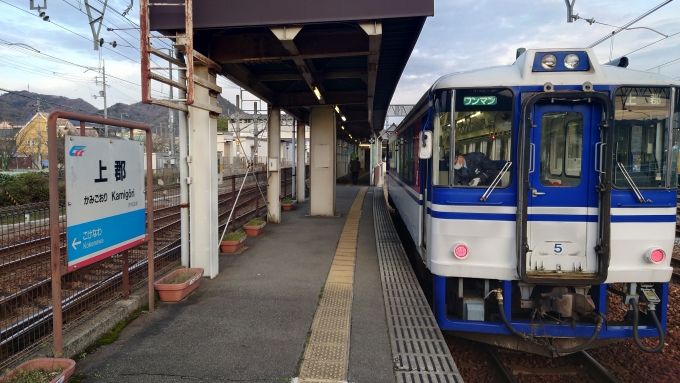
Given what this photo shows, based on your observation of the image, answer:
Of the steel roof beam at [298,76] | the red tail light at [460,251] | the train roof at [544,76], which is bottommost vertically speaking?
the red tail light at [460,251]

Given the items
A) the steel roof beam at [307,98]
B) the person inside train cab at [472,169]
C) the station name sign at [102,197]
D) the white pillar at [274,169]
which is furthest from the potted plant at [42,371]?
the steel roof beam at [307,98]

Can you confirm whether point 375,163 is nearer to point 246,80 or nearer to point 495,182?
point 246,80

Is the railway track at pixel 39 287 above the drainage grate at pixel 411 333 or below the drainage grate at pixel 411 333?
above

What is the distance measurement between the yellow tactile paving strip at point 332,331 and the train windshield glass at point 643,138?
10.2 ft

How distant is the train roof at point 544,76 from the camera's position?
4281mm

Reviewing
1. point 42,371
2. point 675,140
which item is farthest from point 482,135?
point 42,371

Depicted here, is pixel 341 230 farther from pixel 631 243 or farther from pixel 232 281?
pixel 631 243

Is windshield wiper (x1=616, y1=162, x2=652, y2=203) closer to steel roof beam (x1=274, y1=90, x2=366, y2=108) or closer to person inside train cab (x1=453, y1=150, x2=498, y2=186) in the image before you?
person inside train cab (x1=453, y1=150, x2=498, y2=186)

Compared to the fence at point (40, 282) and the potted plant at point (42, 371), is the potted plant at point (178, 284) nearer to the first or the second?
the fence at point (40, 282)

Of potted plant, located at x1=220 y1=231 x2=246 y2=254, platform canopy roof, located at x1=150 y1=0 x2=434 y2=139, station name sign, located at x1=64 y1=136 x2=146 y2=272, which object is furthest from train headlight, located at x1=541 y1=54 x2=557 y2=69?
potted plant, located at x1=220 y1=231 x2=246 y2=254

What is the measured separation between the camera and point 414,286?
19.5 ft

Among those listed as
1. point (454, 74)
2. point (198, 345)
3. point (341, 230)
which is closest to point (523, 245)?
point (454, 74)

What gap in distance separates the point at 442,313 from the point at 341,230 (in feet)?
18.9

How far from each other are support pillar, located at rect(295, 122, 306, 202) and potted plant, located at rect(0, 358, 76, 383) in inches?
470
